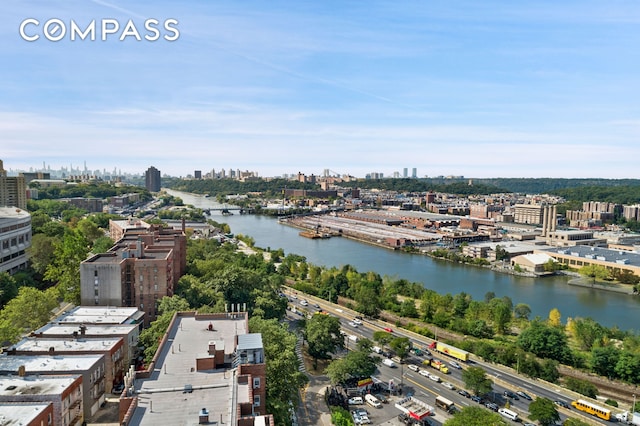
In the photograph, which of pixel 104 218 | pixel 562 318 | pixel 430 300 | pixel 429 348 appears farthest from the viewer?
pixel 104 218

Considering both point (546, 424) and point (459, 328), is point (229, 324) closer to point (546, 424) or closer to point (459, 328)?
point (546, 424)

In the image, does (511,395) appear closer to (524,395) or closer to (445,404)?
(524,395)

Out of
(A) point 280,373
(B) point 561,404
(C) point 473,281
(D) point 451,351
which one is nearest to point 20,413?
(A) point 280,373

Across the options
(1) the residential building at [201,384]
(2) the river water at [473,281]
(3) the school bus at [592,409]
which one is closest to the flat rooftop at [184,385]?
(1) the residential building at [201,384]

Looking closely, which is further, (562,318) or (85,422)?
(562,318)

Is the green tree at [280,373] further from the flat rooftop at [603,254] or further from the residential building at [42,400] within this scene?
the flat rooftop at [603,254]

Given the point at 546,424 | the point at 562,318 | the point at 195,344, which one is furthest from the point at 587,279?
the point at 195,344
